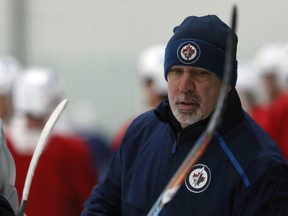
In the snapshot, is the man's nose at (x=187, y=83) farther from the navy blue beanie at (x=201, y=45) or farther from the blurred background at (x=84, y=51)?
the blurred background at (x=84, y=51)

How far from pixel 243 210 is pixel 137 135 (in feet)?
2.28

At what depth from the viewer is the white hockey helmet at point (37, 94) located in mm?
8109

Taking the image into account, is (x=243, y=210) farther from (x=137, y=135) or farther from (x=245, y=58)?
(x=245, y=58)

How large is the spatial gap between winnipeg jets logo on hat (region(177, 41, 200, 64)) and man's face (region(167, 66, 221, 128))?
3 cm

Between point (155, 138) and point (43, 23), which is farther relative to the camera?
point (43, 23)

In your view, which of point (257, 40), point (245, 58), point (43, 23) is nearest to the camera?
point (257, 40)

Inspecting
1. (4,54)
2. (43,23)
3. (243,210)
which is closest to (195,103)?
(243,210)

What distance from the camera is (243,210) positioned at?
4.46 metres

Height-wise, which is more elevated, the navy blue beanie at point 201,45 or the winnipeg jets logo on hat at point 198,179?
the navy blue beanie at point 201,45

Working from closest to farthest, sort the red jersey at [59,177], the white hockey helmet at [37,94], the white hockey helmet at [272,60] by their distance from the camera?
the red jersey at [59,177] < the white hockey helmet at [37,94] < the white hockey helmet at [272,60]

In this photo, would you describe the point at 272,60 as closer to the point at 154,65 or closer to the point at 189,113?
the point at 154,65

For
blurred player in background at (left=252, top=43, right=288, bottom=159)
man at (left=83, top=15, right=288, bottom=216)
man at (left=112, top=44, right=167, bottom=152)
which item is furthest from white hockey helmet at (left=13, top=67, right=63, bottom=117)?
man at (left=83, top=15, right=288, bottom=216)

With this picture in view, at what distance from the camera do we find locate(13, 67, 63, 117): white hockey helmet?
8.11 metres

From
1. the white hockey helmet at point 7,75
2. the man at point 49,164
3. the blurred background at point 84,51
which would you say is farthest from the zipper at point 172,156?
the blurred background at point 84,51
